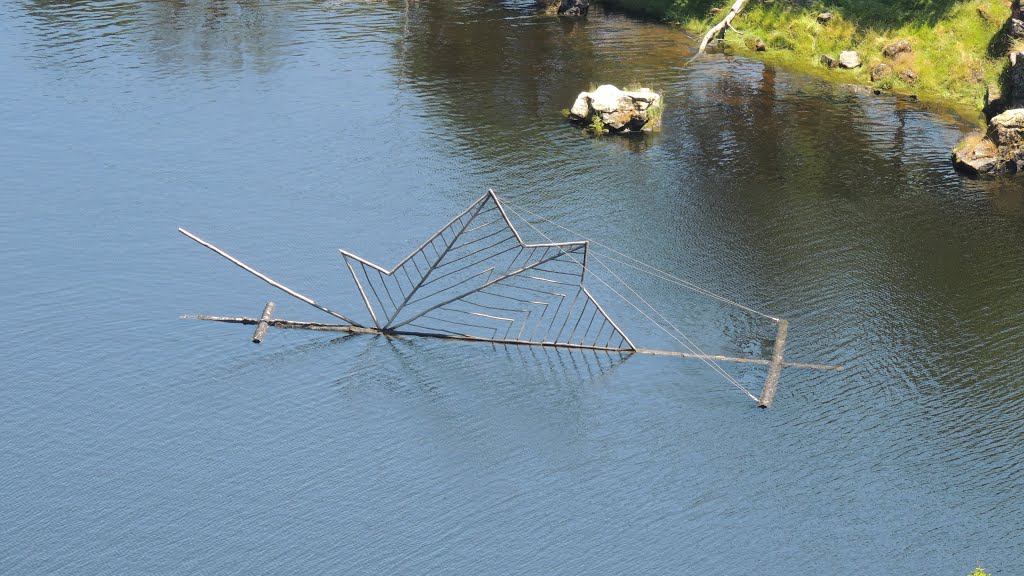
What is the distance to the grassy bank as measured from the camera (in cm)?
7912

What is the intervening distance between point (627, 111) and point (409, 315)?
2709cm

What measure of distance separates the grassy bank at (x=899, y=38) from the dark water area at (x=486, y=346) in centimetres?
308

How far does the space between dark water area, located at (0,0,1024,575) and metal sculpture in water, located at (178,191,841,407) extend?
0.82 meters

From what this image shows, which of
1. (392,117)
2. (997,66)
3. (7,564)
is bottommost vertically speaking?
(7,564)

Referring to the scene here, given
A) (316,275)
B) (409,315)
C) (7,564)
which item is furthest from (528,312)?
(7,564)

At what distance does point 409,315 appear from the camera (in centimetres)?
5456

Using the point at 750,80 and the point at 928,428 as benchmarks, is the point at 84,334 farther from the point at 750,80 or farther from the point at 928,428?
the point at 750,80

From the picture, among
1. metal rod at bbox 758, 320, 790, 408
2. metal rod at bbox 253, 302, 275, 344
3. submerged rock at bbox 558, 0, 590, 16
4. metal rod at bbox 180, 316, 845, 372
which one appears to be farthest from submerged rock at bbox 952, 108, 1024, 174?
metal rod at bbox 253, 302, 275, 344

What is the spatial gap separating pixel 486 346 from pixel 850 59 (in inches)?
1731

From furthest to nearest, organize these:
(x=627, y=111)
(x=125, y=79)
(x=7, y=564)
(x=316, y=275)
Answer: (x=125, y=79), (x=627, y=111), (x=316, y=275), (x=7, y=564)

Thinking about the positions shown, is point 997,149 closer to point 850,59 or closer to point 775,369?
point 850,59

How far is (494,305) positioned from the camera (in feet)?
182

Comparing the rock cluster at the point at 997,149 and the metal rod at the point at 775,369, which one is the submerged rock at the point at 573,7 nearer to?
the rock cluster at the point at 997,149

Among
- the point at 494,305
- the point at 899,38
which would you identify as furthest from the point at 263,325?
the point at 899,38
